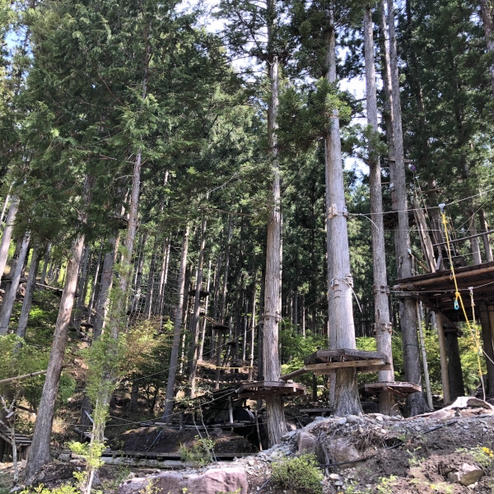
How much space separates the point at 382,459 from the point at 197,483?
242 centimetres

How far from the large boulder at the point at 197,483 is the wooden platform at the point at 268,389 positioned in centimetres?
327

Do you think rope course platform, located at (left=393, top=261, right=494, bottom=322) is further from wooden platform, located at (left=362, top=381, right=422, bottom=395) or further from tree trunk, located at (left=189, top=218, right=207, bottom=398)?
tree trunk, located at (left=189, top=218, right=207, bottom=398)

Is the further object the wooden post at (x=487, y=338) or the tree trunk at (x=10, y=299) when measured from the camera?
the tree trunk at (x=10, y=299)

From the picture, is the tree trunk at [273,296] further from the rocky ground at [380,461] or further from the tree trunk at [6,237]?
the tree trunk at [6,237]

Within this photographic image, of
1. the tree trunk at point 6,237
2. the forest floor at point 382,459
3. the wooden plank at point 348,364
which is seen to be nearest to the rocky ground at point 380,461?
the forest floor at point 382,459

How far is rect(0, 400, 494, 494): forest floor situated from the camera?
4.91 meters

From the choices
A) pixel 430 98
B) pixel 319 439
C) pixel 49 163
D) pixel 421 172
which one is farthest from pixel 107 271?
pixel 430 98

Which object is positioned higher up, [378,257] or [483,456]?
[378,257]

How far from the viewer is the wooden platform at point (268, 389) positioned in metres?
9.00

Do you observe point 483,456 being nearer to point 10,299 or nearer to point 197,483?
point 197,483

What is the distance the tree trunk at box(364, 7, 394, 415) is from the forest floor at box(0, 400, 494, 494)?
344 centimetres

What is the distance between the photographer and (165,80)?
1315cm

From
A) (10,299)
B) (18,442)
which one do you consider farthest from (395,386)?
(10,299)

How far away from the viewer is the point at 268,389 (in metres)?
9.22
